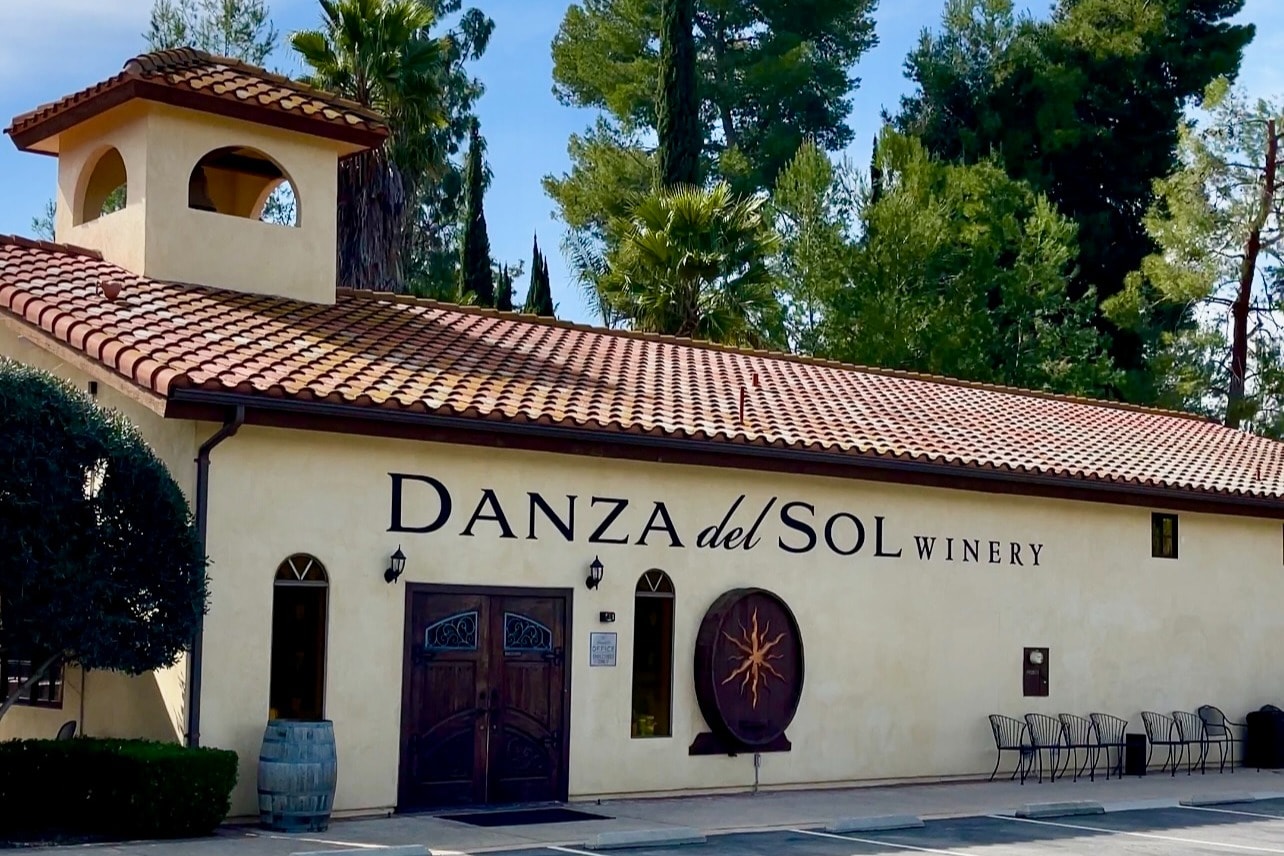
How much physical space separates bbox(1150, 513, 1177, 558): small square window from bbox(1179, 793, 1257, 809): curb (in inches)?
163

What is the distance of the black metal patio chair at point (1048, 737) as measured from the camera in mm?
21422

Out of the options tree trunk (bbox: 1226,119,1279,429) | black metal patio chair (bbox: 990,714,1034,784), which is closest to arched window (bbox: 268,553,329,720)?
black metal patio chair (bbox: 990,714,1034,784)

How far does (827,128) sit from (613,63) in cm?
684

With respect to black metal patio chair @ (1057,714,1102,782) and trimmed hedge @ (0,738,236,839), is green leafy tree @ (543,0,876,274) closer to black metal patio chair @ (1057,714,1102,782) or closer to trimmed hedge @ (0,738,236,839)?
black metal patio chair @ (1057,714,1102,782)

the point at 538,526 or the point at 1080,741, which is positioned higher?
the point at 538,526

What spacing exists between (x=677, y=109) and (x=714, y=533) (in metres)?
21.9

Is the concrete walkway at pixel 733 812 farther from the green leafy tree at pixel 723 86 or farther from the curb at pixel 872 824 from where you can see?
the green leafy tree at pixel 723 86

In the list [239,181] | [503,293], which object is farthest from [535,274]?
[239,181]

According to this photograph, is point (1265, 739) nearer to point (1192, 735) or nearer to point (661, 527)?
point (1192, 735)

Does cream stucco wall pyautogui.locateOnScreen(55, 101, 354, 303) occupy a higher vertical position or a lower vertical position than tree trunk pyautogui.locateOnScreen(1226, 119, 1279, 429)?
lower

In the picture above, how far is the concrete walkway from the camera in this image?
13.7 m

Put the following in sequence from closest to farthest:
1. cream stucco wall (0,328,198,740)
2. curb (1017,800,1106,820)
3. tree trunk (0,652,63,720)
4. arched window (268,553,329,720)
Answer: tree trunk (0,652,63,720)
cream stucco wall (0,328,198,740)
arched window (268,553,329,720)
curb (1017,800,1106,820)

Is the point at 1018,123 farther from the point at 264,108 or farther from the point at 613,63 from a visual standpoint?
the point at 264,108

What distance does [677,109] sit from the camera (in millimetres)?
38656
